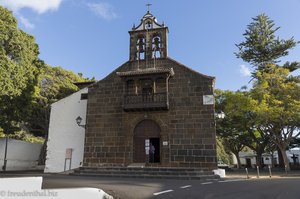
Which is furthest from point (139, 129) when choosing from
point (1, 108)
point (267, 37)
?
point (267, 37)

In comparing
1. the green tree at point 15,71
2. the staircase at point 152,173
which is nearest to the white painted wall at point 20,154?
the green tree at point 15,71

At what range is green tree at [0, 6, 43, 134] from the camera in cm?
1599

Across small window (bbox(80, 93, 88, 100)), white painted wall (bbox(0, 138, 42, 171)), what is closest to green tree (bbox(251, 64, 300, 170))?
small window (bbox(80, 93, 88, 100))

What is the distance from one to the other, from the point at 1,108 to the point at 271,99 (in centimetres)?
1972

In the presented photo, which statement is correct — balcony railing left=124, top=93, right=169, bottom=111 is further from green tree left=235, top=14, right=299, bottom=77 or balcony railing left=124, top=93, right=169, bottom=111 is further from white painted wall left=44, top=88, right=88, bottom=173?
green tree left=235, top=14, right=299, bottom=77

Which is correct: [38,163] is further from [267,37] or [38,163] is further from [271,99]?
[267,37]

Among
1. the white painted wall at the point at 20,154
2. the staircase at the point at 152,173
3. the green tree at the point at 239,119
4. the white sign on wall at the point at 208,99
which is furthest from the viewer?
the green tree at the point at 239,119

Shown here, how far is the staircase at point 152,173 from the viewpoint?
1241 cm

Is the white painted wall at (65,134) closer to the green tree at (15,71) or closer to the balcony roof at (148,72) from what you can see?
the green tree at (15,71)

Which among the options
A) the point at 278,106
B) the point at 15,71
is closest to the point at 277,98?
the point at 278,106

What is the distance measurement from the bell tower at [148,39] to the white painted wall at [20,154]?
11.8 m

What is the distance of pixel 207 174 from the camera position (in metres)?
13.1

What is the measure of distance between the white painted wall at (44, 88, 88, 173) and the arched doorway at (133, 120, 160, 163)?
395 centimetres

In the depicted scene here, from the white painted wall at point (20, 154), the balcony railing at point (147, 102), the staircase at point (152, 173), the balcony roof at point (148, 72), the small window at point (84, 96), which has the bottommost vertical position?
the staircase at point (152, 173)
